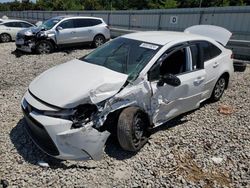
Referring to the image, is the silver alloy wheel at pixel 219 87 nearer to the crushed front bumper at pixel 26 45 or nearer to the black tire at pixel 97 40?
the crushed front bumper at pixel 26 45

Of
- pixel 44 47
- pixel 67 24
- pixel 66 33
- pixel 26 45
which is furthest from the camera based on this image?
pixel 67 24

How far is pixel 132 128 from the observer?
3.69m

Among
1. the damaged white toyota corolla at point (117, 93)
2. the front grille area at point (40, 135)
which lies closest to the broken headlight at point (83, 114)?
the damaged white toyota corolla at point (117, 93)

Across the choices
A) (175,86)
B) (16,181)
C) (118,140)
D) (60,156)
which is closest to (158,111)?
(175,86)

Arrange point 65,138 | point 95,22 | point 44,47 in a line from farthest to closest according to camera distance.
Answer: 1. point 95,22
2. point 44,47
3. point 65,138

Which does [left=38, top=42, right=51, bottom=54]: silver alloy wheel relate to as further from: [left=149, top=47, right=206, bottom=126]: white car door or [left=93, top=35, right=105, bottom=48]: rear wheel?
[left=149, top=47, right=206, bottom=126]: white car door

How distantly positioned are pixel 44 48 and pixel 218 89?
8082 millimetres

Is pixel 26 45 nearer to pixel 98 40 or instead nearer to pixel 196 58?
pixel 98 40

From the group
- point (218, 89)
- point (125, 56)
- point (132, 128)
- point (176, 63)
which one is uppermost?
point (125, 56)

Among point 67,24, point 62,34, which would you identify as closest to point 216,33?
point 62,34

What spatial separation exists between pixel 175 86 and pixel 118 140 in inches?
52.3

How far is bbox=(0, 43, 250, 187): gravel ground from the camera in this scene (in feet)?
11.1

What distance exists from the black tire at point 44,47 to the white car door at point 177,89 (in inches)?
321

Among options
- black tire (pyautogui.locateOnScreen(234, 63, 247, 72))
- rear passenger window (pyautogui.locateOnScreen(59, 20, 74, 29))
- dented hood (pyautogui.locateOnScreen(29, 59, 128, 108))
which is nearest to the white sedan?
rear passenger window (pyautogui.locateOnScreen(59, 20, 74, 29))
